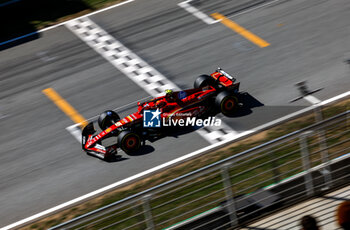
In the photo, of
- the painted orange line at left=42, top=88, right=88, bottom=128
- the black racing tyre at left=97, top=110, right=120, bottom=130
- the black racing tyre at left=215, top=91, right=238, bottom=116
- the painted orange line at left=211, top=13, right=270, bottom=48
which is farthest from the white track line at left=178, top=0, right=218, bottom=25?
the black racing tyre at left=97, top=110, right=120, bottom=130

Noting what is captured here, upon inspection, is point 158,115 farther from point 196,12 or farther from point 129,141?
point 196,12

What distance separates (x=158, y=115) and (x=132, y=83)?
133 inches

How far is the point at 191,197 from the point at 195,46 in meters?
8.50

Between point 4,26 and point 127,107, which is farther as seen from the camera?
point 4,26

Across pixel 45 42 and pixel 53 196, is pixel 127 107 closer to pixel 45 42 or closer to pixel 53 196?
pixel 53 196

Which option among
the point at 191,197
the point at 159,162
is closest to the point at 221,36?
the point at 159,162

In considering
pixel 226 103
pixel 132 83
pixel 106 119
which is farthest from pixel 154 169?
pixel 132 83

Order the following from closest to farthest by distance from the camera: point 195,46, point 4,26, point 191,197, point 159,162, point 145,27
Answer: point 191,197 < point 159,162 < point 195,46 < point 145,27 < point 4,26

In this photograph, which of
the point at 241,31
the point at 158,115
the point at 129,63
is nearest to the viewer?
the point at 158,115

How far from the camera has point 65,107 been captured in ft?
58.3

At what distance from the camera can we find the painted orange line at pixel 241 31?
19.2 meters

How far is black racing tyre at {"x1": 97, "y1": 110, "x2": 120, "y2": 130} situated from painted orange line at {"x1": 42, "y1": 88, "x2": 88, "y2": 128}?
1040 mm

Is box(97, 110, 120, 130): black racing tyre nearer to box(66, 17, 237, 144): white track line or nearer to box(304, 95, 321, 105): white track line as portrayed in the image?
box(66, 17, 237, 144): white track line

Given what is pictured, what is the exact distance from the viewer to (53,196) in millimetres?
14250
